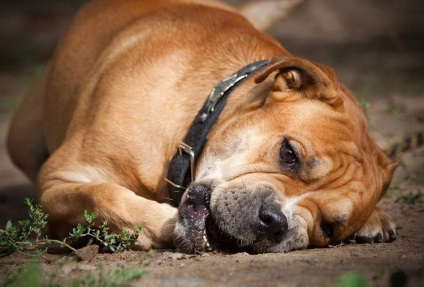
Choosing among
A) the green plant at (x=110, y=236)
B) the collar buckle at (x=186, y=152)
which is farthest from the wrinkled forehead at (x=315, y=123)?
the green plant at (x=110, y=236)

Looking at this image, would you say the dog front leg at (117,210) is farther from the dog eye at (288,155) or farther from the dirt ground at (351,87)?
the dog eye at (288,155)

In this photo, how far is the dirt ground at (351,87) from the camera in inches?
125

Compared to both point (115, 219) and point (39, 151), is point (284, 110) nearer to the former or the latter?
point (115, 219)

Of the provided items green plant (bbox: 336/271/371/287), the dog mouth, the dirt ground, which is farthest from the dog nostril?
green plant (bbox: 336/271/371/287)

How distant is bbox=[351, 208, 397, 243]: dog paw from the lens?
4062 millimetres

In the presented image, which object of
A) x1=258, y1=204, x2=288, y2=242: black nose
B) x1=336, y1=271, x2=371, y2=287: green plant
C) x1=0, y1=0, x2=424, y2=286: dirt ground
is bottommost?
x1=0, y1=0, x2=424, y2=286: dirt ground

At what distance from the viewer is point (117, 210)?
3.86 metres

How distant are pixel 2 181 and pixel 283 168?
12.0ft

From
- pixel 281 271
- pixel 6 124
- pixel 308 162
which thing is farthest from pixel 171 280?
pixel 6 124

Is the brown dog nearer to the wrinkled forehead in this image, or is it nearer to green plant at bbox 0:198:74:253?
the wrinkled forehead

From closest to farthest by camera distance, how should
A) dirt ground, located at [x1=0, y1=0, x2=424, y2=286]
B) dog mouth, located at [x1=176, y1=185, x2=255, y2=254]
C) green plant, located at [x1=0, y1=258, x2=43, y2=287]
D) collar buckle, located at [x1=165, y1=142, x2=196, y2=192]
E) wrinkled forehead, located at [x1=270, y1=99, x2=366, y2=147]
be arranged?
green plant, located at [x1=0, y1=258, x2=43, y2=287] < dirt ground, located at [x1=0, y1=0, x2=424, y2=286] < dog mouth, located at [x1=176, y1=185, x2=255, y2=254] < wrinkled forehead, located at [x1=270, y1=99, x2=366, y2=147] < collar buckle, located at [x1=165, y1=142, x2=196, y2=192]

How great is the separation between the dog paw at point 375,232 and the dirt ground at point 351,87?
0.26 feet

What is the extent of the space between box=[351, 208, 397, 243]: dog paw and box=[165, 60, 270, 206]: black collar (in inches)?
38.4

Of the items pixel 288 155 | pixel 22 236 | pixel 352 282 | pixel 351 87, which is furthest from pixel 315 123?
pixel 351 87
